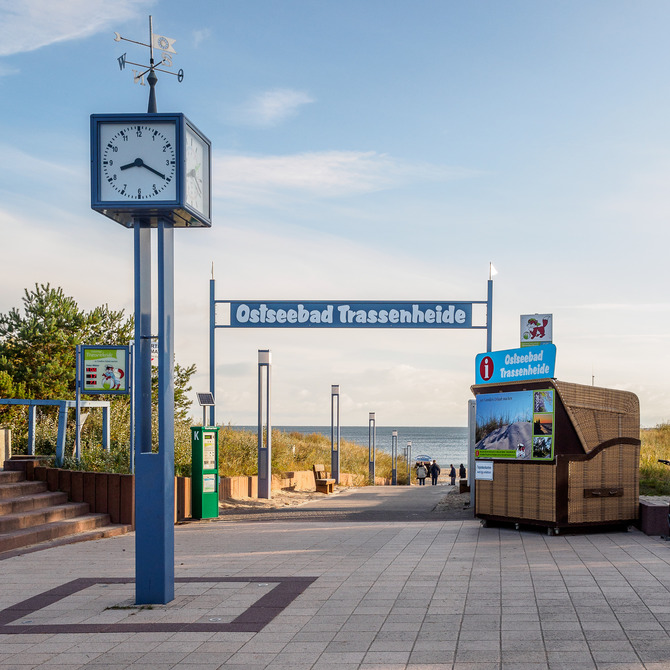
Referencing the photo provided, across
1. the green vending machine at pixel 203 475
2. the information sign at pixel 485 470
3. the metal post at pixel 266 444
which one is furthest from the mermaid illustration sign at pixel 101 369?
the information sign at pixel 485 470

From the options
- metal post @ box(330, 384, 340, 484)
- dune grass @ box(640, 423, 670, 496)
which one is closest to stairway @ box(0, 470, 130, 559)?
dune grass @ box(640, 423, 670, 496)

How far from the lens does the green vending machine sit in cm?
1555

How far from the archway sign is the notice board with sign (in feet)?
28.0

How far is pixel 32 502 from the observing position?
43.7 ft

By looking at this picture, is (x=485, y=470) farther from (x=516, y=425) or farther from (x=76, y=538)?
(x=76, y=538)

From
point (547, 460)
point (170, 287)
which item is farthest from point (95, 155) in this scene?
point (547, 460)

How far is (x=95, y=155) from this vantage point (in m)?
7.64

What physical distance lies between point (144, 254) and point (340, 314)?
561 inches

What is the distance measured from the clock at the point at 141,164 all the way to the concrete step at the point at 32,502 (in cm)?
669

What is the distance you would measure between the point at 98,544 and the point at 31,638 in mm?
5618

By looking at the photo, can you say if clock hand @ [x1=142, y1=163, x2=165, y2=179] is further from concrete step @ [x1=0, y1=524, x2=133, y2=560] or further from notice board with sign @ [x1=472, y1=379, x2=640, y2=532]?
notice board with sign @ [x1=472, y1=379, x2=640, y2=532]

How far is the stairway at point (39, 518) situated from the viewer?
11.8 m

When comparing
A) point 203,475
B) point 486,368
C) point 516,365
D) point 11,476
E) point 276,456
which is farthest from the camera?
point 276,456

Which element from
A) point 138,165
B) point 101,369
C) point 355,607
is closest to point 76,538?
point 101,369
